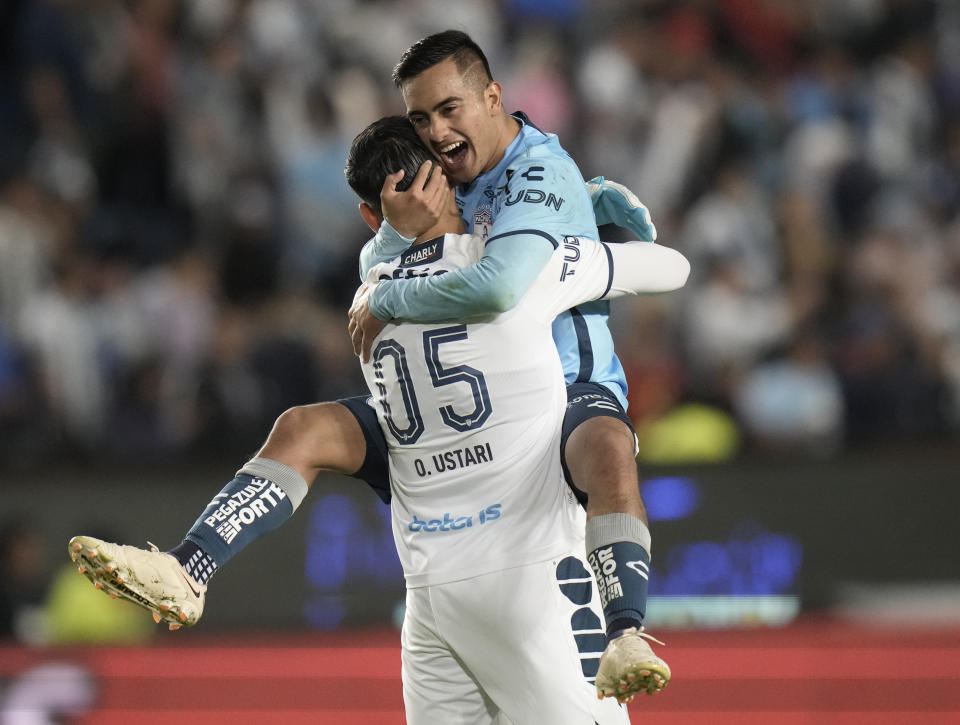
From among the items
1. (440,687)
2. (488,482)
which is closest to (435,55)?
(488,482)

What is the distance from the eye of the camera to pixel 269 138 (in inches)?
393

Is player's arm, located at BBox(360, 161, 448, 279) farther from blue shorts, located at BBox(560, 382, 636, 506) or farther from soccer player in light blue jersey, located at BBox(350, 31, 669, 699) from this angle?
blue shorts, located at BBox(560, 382, 636, 506)

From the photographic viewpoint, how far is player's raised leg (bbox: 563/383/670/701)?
10.8 ft

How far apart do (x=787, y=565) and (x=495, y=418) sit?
4.15 m

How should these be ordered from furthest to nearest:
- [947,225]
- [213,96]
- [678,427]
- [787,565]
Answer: [213,96] < [947,225] < [678,427] < [787,565]

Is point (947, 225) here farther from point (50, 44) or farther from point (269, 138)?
point (50, 44)

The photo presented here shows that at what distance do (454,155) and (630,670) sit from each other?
161cm

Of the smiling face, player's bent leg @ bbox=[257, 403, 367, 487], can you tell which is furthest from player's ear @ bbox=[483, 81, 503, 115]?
player's bent leg @ bbox=[257, 403, 367, 487]

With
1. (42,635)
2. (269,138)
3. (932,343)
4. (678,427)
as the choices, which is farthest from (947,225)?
(42,635)

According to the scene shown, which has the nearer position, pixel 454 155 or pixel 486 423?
pixel 486 423

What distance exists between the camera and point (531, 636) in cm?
373

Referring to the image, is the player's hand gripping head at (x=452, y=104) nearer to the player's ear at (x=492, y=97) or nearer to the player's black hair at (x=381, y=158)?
the player's ear at (x=492, y=97)

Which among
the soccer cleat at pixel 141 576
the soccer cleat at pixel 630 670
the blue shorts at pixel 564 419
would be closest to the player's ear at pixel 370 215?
the blue shorts at pixel 564 419

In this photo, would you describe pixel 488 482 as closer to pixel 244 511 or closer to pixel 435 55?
pixel 244 511
